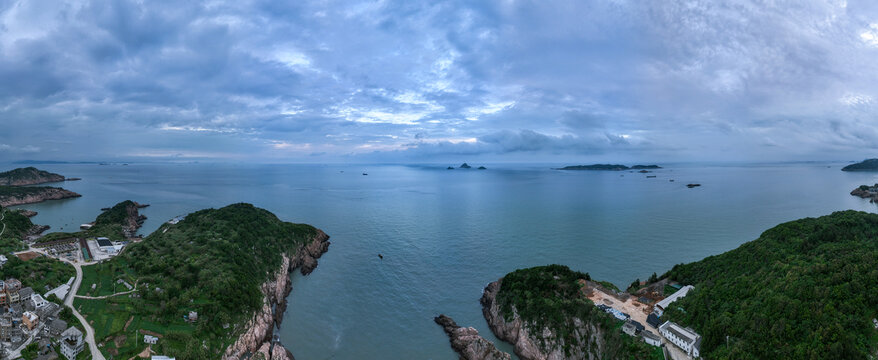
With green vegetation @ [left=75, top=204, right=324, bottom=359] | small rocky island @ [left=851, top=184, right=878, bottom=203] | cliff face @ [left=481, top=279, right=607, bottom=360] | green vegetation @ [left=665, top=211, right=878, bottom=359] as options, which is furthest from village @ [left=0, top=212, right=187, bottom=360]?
small rocky island @ [left=851, top=184, right=878, bottom=203]

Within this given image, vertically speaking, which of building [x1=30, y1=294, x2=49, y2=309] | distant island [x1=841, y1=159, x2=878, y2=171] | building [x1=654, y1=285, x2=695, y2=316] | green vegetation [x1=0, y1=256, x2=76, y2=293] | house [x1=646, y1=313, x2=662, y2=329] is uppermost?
distant island [x1=841, y1=159, x2=878, y2=171]

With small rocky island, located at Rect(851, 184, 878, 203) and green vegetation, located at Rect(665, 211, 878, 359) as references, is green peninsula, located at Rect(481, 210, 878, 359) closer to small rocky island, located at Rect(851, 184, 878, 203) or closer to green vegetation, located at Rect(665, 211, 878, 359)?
green vegetation, located at Rect(665, 211, 878, 359)

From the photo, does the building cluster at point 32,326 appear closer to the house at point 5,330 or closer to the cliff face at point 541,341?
the house at point 5,330

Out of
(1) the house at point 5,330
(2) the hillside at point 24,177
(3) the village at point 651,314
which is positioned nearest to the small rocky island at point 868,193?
(3) the village at point 651,314

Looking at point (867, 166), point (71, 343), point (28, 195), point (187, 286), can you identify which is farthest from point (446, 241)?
point (867, 166)

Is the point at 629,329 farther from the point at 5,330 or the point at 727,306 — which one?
the point at 5,330

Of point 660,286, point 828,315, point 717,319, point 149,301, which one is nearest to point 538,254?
point 660,286

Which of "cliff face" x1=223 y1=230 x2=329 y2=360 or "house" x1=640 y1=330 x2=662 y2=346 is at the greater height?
"house" x1=640 y1=330 x2=662 y2=346
